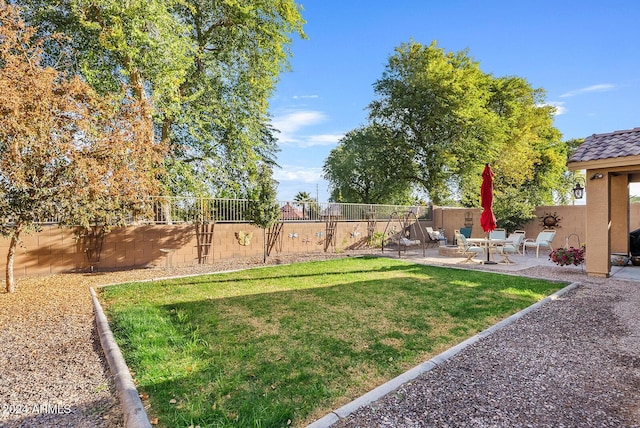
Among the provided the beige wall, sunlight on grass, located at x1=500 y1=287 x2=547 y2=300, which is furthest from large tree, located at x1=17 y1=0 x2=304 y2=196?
sunlight on grass, located at x1=500 y1=287 x2=547 y2=300

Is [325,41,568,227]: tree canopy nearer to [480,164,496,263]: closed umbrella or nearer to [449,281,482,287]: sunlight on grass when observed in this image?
[480,164,496,263]: closed umbrella

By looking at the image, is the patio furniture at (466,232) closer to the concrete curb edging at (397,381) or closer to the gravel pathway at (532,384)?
the gravel pathway at (532,384)

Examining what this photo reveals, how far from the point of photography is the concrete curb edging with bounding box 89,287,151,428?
2423 millimetres

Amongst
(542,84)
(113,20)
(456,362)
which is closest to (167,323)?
(456,362)

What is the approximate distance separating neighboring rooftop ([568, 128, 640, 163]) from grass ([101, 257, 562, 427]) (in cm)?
321

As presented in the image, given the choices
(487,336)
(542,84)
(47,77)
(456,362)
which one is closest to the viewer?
(456,362)

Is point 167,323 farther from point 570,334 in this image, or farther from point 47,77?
point 570,334

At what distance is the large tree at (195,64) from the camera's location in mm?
10195

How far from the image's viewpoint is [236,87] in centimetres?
1390

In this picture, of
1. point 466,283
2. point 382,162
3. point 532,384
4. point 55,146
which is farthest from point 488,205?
point 382,162

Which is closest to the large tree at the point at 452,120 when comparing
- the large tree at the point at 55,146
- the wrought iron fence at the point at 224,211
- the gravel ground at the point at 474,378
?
the wrought iron fence at the point at 224,211

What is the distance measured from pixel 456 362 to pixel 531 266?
8021 millimetres

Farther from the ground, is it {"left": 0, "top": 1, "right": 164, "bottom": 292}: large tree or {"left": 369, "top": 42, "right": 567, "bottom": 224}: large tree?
{"left": 369, "top": 42, "right": 567, "bottom": 224}: large tree

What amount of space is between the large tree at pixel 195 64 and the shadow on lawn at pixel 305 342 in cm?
748
